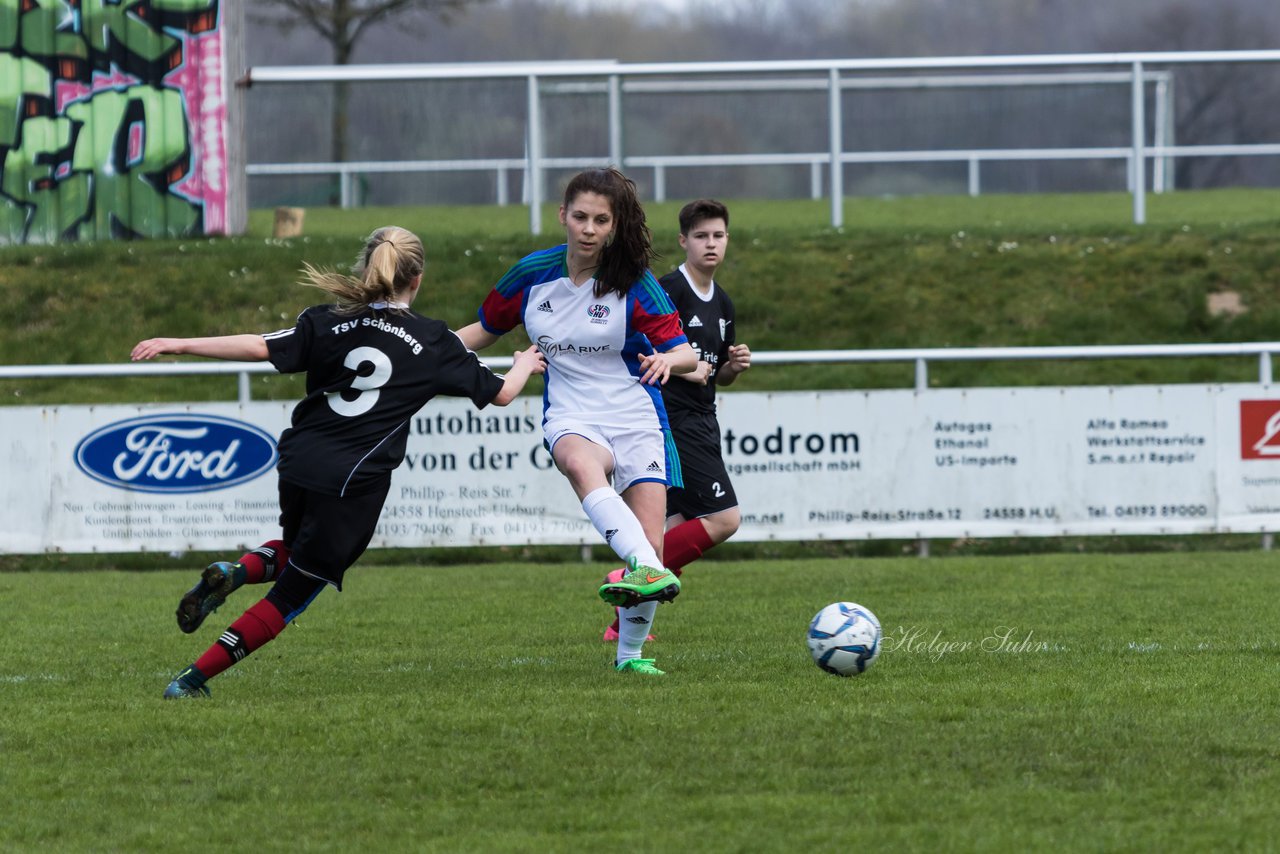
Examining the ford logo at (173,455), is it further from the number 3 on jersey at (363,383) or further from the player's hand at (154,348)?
the player's hand at (154,348)

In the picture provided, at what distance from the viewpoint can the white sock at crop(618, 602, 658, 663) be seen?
6.33 metres

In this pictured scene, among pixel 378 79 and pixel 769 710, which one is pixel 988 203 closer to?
pixel 378 79

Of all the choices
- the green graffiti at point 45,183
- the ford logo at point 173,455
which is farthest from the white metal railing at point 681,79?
the ford logo at point 173,455

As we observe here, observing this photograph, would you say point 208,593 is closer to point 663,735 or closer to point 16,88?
point 663,735

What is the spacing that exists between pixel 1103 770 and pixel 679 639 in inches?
125

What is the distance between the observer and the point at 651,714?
5.24m

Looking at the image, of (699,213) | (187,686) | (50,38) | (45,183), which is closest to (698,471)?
(699,213)

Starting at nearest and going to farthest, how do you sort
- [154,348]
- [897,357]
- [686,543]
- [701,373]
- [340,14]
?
1. [154,348]
2. [701,373]
3. [686,543]
4. [897,357]
5. [340,14]

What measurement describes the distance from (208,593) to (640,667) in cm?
161

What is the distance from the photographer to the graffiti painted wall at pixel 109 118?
1652 cm

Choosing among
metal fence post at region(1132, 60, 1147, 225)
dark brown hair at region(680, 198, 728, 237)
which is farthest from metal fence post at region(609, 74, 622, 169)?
dark brown hair at region(680, 198, 728, 237)

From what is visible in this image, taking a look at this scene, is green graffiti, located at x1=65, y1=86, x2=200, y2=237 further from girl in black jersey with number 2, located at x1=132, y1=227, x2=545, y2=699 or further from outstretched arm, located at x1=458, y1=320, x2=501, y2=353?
girl in black jersey with number 2, located at x1=132, y1=227, x2=545, y2=699

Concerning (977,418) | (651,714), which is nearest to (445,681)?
(651,714)

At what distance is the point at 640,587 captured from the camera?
18.2ft
